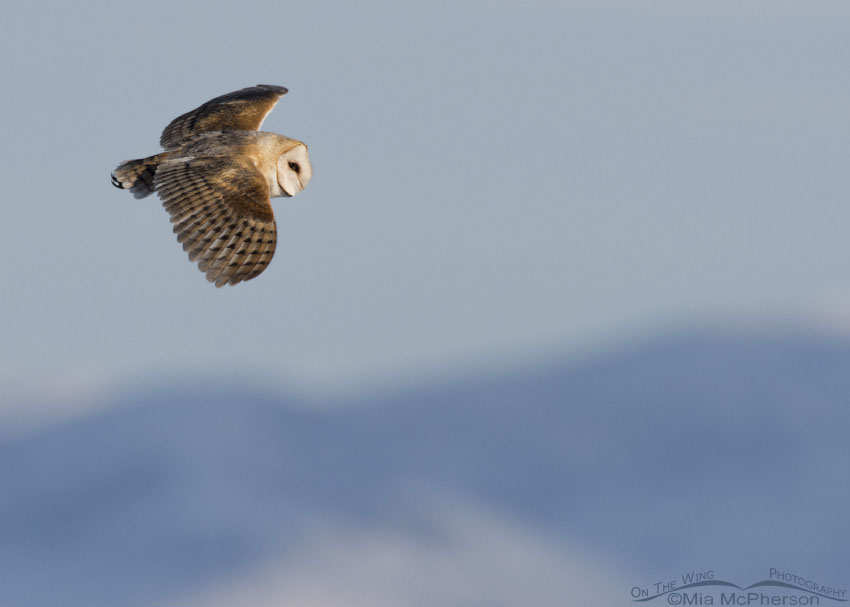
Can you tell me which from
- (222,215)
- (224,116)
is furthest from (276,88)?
(222,215)

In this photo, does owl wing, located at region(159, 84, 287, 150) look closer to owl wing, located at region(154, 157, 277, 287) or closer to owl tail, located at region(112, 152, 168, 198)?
owl tail, located at region(112, 152, 168, 198)

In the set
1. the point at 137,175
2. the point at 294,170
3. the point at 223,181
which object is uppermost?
the point at 294,170

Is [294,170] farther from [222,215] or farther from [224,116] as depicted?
[222,215]

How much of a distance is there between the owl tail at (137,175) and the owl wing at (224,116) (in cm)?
118

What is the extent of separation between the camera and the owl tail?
23953 millimetres

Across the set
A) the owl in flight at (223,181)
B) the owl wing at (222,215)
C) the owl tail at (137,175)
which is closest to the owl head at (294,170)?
the owl in flight at (223,181)

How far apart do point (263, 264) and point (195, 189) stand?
6.82ft

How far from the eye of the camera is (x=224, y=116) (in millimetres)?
26500

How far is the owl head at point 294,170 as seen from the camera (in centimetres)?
2428

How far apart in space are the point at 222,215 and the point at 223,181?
1043 mm

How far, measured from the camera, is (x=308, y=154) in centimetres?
2478

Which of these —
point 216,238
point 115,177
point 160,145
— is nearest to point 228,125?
point 160,145

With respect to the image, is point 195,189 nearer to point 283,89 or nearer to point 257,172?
point 257,172

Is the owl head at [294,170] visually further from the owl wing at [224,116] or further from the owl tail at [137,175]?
the owl tail at [137,175]
